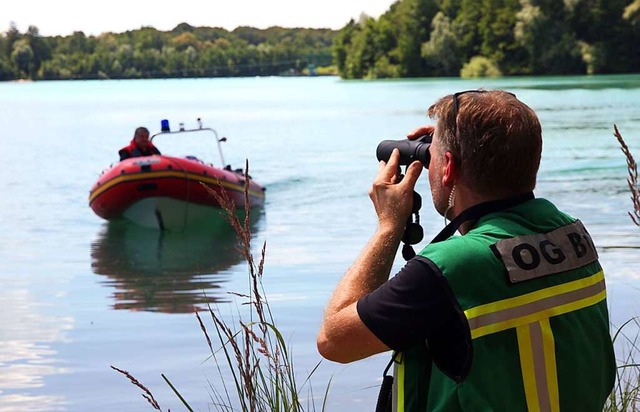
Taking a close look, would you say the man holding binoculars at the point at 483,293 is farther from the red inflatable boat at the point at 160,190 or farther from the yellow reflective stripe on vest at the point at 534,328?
the red inflatable boat at the point at 160,190

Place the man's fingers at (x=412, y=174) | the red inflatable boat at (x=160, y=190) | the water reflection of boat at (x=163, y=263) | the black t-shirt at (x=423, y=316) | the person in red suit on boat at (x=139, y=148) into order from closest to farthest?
the black t-shirt at (x=423, y=316) < the man's fingers at (x=412, y=174) < the water reflection of boat at (x=163, y=263) < the red inflatable boat at (x=160, y=190) < the person in red suit on boat at (x=139, y=148)

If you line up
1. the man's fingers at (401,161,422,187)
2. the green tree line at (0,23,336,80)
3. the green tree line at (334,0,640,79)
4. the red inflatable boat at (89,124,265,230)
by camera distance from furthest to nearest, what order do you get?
the green tree line at (0,23,336,80) → the green tree line at (334,0,640,79) → the red inflatable boat at (89,124,265,230) → the man's fingers at (401,161,422,187)

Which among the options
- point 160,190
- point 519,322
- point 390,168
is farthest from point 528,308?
point 160,190

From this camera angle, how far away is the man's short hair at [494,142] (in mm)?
1896

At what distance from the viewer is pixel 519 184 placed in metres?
1.94

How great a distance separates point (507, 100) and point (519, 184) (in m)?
0.15

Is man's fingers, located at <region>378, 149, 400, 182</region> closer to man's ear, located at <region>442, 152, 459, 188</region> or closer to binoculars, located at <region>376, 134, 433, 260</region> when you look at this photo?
binoculars, located at <region>376, 134, 433, 260</region>

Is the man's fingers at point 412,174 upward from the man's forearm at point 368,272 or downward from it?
upward

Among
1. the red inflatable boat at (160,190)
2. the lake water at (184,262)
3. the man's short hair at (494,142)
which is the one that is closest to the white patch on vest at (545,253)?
the man's short hair at (494,142)

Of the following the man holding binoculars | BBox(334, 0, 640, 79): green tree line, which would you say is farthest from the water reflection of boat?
BBox(334, 0, 640, 79): green tree line

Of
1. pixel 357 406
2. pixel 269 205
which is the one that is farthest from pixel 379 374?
pixel 269 205

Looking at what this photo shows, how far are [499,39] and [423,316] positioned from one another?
302ft

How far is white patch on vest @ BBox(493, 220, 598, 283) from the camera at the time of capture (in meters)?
1.85

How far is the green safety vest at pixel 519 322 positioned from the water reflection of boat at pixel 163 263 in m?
6.94
